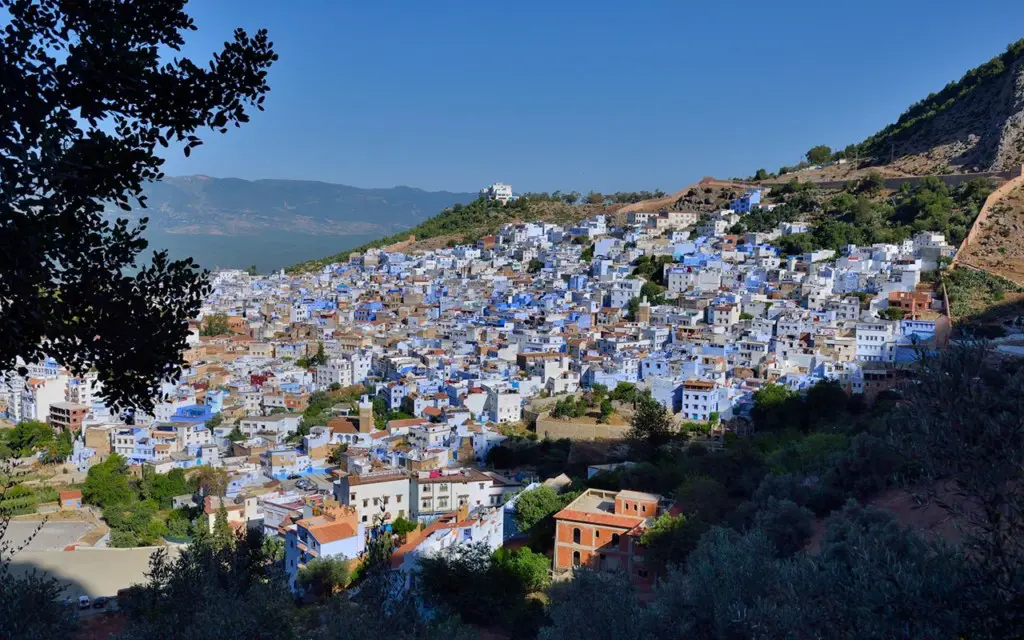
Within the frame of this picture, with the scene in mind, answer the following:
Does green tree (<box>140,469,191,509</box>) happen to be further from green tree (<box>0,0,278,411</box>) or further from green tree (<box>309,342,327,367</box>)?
green tree (<box>0,0,278,411</box>)

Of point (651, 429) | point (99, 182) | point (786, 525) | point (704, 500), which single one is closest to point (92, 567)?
point (704, 500)

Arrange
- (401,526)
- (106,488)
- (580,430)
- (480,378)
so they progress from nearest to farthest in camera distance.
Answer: (401,526)
(106,488)
(580,430)
(480,378)

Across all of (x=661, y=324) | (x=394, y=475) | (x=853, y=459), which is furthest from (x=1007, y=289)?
(x=394, y=475)

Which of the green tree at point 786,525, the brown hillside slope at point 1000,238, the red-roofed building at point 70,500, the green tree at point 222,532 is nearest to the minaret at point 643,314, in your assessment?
the brown hillside slope at point 1000,238

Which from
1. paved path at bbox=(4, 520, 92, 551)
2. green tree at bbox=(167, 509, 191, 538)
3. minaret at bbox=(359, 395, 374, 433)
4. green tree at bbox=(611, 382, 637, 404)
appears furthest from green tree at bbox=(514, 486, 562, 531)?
paved path at bbox=(4, 520, 92, 551)

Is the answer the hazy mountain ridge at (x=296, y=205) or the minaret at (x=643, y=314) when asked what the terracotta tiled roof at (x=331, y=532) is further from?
the hazy mountain ridge at (x=296, y=205)

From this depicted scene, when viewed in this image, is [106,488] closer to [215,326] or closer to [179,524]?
[179,524]

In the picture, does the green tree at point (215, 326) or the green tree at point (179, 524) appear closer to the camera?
the green tree at point (179, 524)
